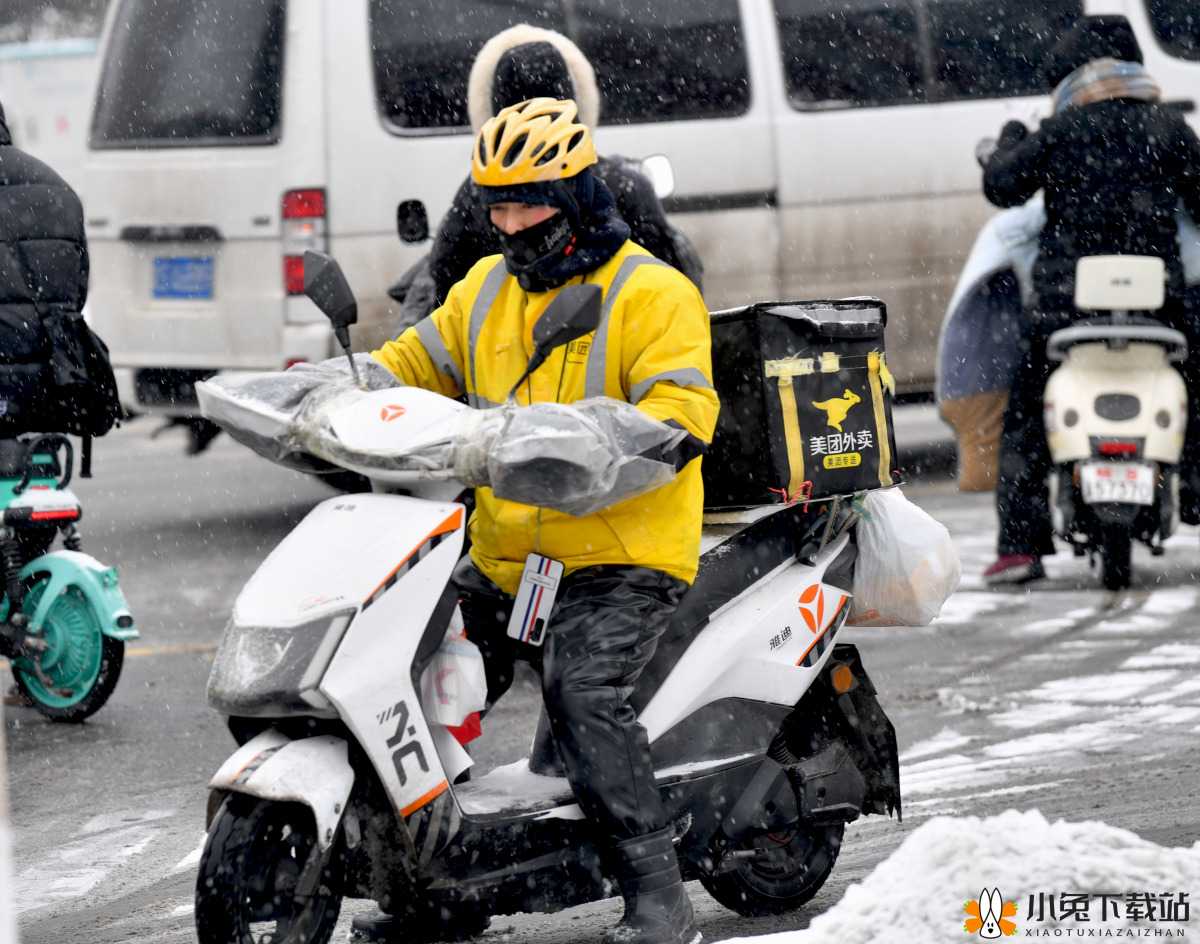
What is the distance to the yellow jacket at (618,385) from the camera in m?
4.67

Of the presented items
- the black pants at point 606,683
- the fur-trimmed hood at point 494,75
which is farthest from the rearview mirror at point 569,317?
the fur-trimmed hood at point 494,75

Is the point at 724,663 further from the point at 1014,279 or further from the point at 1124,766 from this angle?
the point at 1014,279

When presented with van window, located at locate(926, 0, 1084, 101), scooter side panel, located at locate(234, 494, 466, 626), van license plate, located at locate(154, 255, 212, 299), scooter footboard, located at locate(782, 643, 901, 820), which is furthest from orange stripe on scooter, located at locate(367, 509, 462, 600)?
van window, located at locate(926, 0, 1084, 101)

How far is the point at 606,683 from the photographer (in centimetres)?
466

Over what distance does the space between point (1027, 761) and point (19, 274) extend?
3.43 meters

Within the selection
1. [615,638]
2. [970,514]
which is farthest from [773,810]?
[970,514]

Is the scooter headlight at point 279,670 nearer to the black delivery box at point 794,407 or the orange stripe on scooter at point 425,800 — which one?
the orange stripe on scooter at point 425,800

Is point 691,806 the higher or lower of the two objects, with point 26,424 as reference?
lower

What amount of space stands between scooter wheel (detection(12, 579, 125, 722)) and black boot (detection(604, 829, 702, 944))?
315 centimetres

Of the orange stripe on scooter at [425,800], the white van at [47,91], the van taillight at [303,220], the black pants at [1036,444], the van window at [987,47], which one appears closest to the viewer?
the orange stripe on scooter at [425,800]

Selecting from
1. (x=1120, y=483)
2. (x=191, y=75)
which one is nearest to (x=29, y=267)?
(x=191, y=75)

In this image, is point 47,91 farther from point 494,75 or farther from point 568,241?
point 568,241

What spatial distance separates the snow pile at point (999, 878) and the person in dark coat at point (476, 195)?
2.76 meters

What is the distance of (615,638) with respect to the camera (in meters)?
4.68
